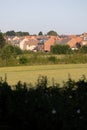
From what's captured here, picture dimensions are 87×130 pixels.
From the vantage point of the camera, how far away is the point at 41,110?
5.39m

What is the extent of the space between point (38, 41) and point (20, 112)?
12901 cm

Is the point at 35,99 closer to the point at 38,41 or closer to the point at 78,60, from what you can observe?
the point at 78,60

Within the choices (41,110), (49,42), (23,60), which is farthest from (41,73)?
(49,42)

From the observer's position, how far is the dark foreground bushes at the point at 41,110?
5160mm

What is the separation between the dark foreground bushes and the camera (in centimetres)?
516

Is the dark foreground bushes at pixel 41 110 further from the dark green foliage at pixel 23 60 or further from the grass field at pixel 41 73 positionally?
the dark green foliage at pixel 23 60

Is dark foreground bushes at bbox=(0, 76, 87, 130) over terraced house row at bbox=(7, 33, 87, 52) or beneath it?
beneath

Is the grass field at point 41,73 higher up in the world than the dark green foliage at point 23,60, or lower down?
lower down

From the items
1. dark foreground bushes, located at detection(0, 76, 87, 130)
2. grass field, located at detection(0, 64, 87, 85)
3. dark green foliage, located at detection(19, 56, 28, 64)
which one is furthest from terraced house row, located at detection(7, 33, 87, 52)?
dark foreground bushes, located at detection(0, 76, 87, 130)

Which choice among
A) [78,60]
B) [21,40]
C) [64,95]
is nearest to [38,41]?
[21,40]

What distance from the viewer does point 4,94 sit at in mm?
6133

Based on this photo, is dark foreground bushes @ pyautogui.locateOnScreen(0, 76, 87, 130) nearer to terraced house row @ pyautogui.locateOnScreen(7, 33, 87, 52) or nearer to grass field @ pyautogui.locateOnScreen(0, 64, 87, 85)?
grass field @ pyautogui.locateOnScreen(0, 64, 87, 85)

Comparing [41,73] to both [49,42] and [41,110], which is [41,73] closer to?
[41,110]

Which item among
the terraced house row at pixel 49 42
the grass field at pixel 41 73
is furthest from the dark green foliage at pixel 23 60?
the terraced house row at pixel 49 42
